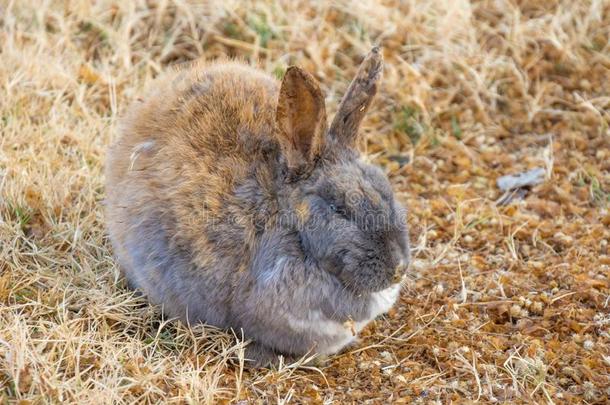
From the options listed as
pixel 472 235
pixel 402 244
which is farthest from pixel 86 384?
pixel 472 235

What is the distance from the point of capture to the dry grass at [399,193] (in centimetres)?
387

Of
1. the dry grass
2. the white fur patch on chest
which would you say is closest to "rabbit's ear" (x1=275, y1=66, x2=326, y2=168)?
the white fur patch on chest

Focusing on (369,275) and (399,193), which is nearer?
(369,275)

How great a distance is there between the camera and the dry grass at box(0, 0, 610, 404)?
12.7 ft

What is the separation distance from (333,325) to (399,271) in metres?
0.41

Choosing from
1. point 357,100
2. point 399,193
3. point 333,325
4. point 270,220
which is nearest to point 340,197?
point 270,220

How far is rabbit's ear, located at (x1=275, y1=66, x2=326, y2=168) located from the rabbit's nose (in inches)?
23.3

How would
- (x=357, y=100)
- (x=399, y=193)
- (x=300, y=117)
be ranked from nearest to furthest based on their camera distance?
(x=300, y=117), (x=357, y=100), (x=399, y=193)

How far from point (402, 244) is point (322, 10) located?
3060mm

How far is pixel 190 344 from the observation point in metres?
4.07

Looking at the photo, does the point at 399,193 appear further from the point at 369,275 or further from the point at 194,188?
the point at 194,188

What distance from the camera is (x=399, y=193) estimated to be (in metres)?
5.44

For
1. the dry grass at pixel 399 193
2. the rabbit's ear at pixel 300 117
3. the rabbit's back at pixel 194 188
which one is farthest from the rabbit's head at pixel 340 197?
the dry grass at pixel 399 193

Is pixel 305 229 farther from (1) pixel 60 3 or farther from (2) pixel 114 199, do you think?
(1) pixel 60 3
